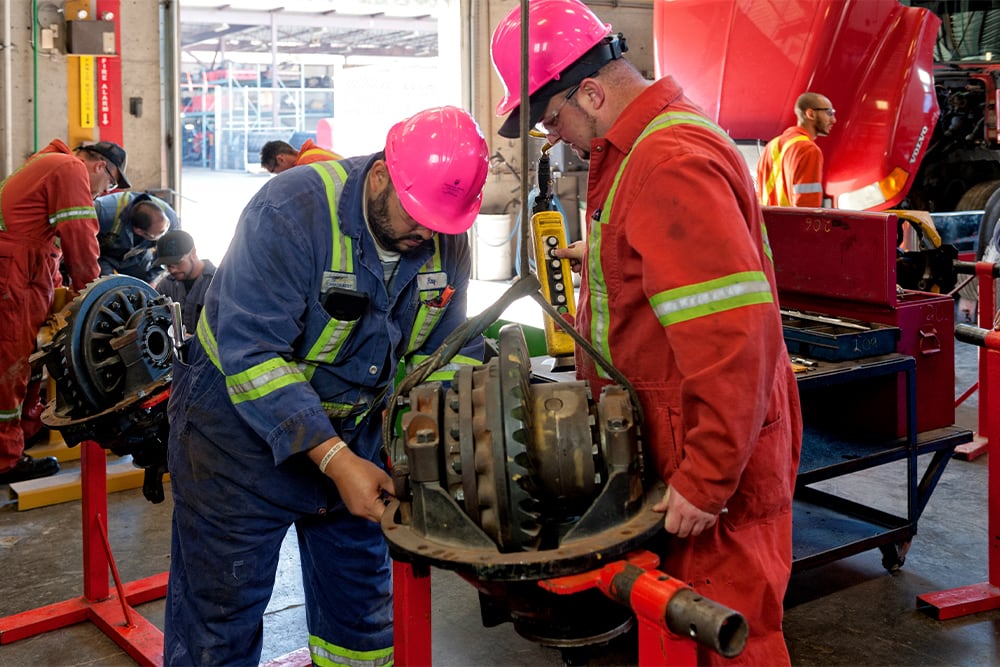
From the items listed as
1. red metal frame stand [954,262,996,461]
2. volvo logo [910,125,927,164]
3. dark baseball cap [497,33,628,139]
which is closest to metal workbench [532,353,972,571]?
red metal frame stand [954,262,996,461]

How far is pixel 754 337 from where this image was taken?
1.50 metres

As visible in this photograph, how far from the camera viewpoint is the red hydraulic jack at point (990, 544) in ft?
10.6

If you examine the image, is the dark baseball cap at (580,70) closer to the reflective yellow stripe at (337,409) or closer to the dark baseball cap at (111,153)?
the reflective yellow stripe at (337,409)

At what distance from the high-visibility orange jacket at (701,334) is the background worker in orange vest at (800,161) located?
4.24 metres

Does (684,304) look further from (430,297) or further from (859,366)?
(859,366)

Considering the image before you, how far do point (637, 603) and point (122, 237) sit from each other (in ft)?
16.1

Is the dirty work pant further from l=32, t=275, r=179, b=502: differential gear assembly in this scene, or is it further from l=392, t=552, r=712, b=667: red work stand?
l=32, t=275, r=179, b=502: differential gear assembly

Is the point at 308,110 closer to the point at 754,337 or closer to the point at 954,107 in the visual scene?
the point at 954,107

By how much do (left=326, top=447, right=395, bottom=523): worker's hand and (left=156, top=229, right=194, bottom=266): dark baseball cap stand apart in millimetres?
3362

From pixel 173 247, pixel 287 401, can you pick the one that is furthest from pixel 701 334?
pixel 173 247

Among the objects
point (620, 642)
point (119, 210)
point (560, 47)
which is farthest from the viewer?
point (119, 210)

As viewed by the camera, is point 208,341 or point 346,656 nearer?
point 208,341

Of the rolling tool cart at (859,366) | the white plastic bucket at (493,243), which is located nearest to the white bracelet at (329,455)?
the rolling tool cart at (859,366)

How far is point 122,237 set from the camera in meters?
5.54
